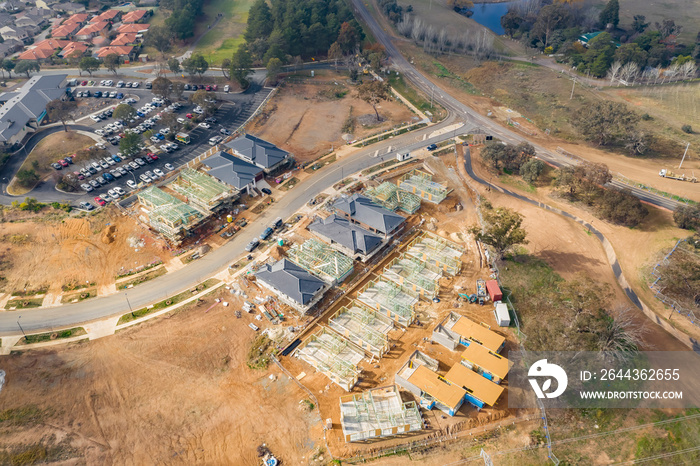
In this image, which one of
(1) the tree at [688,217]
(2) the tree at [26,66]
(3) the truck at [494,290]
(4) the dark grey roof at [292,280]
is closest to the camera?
(3) the truck at [494,290]

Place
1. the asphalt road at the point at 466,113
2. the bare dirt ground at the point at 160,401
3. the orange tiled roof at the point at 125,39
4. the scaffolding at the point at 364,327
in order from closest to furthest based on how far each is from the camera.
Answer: the bare dirt ground at the point at 160,401 < the scaffolding at the point at 364,327 < the asphalt road at the point at 466,113 < the orange tiled roof at the point at 125,39

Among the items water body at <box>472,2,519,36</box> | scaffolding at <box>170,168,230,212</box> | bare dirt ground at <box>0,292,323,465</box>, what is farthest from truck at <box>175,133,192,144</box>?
water body at <box>472,2,519,36</box>

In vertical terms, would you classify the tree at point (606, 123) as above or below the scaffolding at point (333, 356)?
above

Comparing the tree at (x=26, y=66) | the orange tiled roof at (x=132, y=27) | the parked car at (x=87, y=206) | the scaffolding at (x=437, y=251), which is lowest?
the parked car at (x=87, y=206)

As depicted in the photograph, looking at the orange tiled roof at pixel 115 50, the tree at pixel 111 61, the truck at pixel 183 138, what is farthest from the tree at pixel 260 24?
the truck at pixel 183 138

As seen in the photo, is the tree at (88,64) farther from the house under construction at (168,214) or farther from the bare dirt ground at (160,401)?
the bare dirt ground at (160,401)

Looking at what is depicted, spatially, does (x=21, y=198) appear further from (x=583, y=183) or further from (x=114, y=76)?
(x=583, y=183)

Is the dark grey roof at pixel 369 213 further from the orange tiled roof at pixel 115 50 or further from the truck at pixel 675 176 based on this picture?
the orange tiled roof at pixel 115 50

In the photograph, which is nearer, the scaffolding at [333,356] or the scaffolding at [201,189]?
the scaffolding at [333,356]
